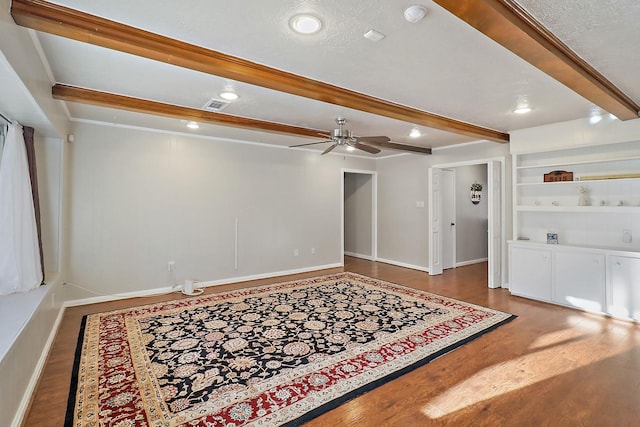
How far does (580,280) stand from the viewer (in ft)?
13.8

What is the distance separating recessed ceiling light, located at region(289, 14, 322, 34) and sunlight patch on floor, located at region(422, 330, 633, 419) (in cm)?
258

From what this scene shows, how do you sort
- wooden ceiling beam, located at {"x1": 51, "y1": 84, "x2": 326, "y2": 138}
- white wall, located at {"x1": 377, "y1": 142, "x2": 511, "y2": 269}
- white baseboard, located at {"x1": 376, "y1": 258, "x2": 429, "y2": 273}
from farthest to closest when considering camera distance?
white baseboard, located at {"x1": 376, "y1": 258, "x2": 429, "y2": 273}, white wall, located at {"x1": 377, "y1": 142, "x2": 511, "y2": 269}, wooden ceiling beam, located at {"x1": 51, "y1": 84, "x2": 326, "y2": 138}

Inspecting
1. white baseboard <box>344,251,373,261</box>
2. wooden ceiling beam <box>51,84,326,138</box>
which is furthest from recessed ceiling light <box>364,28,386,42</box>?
white baseboard <box>344,251,373,261</box>

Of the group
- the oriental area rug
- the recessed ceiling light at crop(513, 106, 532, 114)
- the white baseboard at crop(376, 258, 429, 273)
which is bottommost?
the oriental area rug

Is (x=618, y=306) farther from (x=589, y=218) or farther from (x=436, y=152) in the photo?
(x=436, y=152)

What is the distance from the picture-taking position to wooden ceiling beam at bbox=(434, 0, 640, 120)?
5.47ft

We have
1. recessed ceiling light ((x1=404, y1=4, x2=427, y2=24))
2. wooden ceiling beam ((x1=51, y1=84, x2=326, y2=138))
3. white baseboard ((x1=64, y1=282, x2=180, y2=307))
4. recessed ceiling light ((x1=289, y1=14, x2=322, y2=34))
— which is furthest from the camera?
white baseboard ((x1=64, y1=282, x2=180, y2=307))

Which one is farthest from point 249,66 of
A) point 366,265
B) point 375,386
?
point 366,265

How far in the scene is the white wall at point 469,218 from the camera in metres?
7.24

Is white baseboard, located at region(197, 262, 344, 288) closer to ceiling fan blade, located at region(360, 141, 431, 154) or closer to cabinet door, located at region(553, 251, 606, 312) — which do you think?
ceiling fan blade, located at region(360, 141, 431, 154)

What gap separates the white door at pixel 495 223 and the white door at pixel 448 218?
4.79ft

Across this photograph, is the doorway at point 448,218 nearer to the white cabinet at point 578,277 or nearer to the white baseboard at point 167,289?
the white cabinet at point 578,277

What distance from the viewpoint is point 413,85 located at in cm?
305

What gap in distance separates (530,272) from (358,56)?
4106mm
